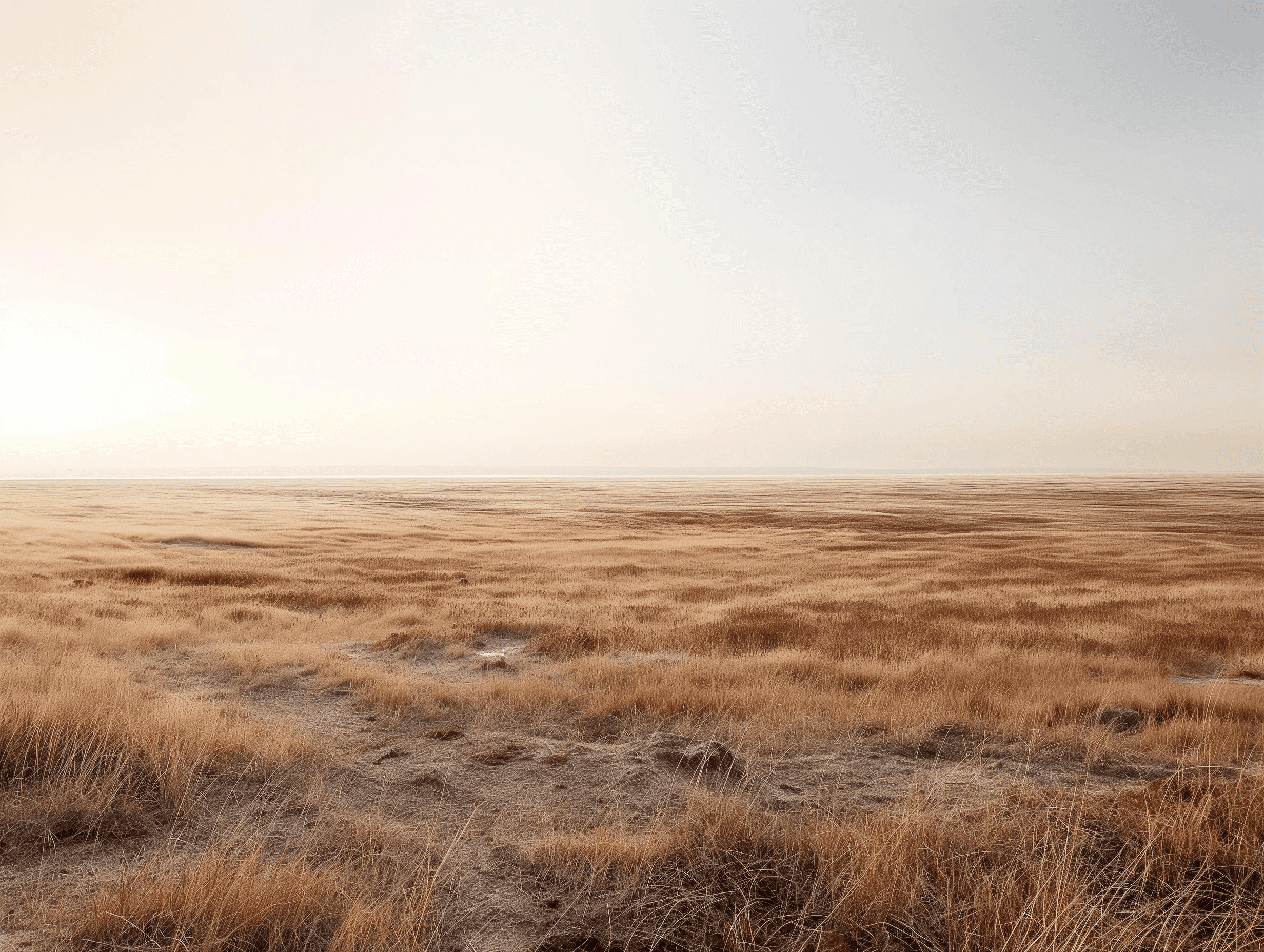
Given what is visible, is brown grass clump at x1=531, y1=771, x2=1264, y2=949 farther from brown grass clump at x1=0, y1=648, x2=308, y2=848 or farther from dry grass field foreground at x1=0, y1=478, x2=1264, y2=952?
brown grass clump at x1=0, y1=648, x2=308, y2=848

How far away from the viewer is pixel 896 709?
9.58 m

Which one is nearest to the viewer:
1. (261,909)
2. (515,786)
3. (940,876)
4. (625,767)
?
(261,909)

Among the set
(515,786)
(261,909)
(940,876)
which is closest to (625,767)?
(515,786)

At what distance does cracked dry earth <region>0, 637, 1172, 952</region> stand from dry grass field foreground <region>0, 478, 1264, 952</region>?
43 millimetres

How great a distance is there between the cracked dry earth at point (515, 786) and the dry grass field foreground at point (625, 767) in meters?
0.04

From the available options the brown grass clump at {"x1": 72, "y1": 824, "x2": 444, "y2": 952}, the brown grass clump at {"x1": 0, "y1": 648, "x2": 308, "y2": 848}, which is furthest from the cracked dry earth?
the brown grass clump at {"x1": 0, "y1": 648, "x2": 308, "y2": 848}

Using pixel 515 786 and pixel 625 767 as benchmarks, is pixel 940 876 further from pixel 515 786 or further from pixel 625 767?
pixel 515 786

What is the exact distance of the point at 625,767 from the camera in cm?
725

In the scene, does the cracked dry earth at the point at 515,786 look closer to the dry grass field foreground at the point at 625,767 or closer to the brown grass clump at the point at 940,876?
the dry grass field foreground at the point at 625,767

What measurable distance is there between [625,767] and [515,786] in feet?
3.97

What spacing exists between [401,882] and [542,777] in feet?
9.07

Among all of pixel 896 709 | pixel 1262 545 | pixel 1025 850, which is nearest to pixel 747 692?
pixel 896 709

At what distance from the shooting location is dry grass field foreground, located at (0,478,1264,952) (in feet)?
13.5

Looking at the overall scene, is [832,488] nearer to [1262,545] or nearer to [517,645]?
[1262,545]
